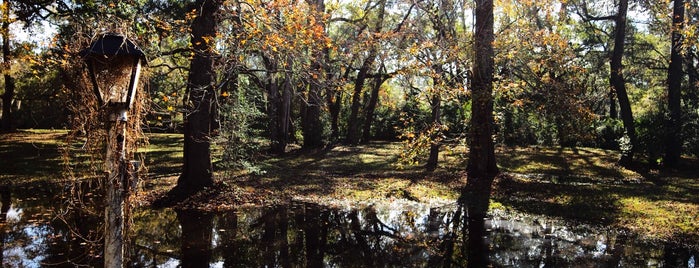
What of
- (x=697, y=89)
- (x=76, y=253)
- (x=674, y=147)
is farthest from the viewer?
(x=697, y=89)

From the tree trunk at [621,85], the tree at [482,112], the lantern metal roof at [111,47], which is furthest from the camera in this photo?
the tree trunk at [621,85]

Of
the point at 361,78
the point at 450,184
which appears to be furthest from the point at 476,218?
the point at 361,78

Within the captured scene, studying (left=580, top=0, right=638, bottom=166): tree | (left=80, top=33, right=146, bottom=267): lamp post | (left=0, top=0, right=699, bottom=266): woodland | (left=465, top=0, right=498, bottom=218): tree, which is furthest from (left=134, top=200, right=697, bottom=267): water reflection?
(left=580, top=0, right=638, bottom=166): tree

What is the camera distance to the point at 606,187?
1399 cm

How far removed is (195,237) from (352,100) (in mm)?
10225

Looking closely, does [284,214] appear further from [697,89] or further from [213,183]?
[697,89]

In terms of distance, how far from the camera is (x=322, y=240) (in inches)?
325

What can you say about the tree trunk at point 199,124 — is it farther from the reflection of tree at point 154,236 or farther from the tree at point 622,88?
the tree at point 622,88

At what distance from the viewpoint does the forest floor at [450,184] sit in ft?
34.4

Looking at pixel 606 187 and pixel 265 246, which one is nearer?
pixel 265 246

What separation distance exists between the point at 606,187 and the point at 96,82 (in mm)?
14062

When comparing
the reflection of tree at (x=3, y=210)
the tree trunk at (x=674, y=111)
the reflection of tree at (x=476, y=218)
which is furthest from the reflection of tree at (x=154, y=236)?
the tree trunk at (x=674, y=111)

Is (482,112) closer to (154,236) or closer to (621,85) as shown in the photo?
(621,85)

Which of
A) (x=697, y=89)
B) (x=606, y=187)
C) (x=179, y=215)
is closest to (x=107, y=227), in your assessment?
(x=179, y=215)
